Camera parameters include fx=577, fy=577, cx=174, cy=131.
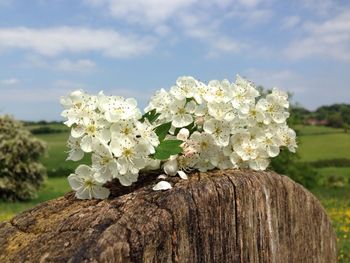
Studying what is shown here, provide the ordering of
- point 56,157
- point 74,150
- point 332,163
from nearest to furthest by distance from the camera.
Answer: point 74,150, point 332,163, point 56,157

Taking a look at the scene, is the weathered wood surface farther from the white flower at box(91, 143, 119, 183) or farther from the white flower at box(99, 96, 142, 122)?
the white flower at box(99, 96, 142, 122)

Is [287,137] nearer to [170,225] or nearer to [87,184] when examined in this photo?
[170,225]

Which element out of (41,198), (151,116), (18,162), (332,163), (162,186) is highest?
(151,116)

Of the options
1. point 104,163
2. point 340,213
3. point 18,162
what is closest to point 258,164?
point 104,163

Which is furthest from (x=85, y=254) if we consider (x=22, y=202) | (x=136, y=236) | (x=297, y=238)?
(x=22, y=202)

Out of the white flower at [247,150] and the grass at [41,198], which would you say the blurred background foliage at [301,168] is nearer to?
the grass at [41,198]

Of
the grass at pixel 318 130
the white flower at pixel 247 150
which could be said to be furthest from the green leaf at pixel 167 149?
the grass at pixel 318 130
